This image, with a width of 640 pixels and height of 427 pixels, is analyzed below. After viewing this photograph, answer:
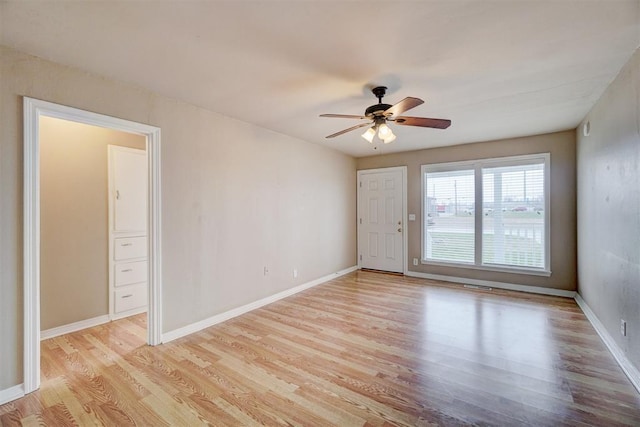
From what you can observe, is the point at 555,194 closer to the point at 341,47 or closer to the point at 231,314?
the point at 341,47

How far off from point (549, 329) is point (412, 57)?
315cm

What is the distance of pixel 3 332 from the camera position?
202 centimetres

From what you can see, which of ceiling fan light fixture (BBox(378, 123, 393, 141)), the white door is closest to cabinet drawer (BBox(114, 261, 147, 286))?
ceiling fan light fixture (BBox(378, 123, 393, 141))

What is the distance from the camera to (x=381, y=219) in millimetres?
5977

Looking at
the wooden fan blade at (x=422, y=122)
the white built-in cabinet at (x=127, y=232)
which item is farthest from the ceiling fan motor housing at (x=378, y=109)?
the white built-in cabinet at (x=127, y=232)

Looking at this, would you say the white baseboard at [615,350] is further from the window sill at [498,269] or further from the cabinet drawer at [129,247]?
the cabinet drawer at [129,247]

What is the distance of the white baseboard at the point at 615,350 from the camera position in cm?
214

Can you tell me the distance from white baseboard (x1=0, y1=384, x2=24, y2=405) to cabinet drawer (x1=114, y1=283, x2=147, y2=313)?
59.7 inches

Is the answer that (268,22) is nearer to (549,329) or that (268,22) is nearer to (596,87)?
(596,87)

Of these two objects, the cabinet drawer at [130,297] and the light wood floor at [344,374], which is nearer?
the light wood floor at [344,374]

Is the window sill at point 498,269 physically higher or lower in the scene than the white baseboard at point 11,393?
higher

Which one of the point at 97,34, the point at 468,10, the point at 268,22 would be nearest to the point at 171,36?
the point at 97,34

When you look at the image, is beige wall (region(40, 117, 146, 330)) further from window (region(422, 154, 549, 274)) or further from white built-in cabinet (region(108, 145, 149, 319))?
window (region(422, 154, 549, 274))

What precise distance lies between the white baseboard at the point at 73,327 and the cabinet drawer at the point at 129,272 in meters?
0.43
